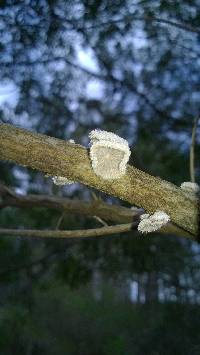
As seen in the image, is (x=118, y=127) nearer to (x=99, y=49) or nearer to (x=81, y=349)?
(x=99, y=49)

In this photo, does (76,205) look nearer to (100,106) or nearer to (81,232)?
(81,232)

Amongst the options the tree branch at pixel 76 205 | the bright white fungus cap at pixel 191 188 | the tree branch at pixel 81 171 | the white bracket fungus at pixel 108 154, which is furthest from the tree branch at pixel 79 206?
the white bracket fungus at pixel 108 154

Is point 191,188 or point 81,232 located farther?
point 81,232

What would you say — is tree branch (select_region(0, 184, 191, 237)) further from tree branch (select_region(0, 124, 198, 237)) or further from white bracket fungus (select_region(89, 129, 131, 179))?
white bracket fungus (select_region(89, 129, 131, 179))

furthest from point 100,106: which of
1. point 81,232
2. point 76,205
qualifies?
point 81,232

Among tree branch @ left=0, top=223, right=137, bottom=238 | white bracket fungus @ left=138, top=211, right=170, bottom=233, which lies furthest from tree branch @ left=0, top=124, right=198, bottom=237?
tree branch @ left=0, top=223, right=137, bottom=238

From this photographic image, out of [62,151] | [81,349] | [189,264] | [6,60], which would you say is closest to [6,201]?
[6,60]
